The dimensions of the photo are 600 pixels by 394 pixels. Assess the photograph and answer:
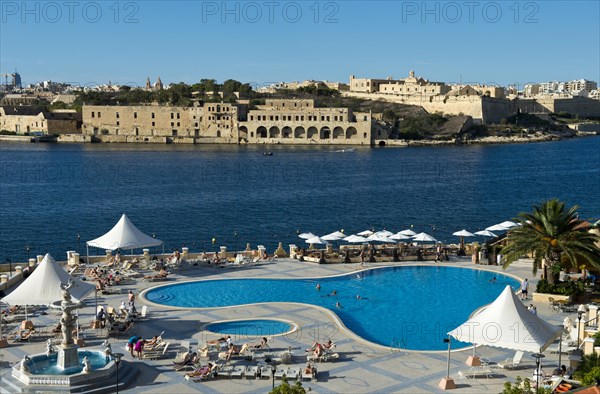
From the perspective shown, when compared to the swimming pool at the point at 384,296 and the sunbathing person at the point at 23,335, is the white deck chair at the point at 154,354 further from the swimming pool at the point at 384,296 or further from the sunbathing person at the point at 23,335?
the swimming pool at the point at 384,296

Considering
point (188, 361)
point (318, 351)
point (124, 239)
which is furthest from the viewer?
point (124, 239)

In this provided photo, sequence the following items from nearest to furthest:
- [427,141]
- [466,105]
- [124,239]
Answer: [124,239]
[427,141]
[466,105]

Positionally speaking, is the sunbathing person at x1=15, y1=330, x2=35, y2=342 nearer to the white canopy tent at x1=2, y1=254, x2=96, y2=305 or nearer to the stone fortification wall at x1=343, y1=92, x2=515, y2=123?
the white canopy tent at x1=2, y1=254, x2=96, y2=305

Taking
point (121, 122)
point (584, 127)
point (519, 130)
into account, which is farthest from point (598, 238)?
point (584, 127)

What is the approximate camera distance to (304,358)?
49.1 feet

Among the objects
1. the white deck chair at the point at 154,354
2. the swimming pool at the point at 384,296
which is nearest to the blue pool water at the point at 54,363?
the white deck chair at the point at 154,354

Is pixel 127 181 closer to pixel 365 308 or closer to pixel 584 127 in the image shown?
pixel 365 308

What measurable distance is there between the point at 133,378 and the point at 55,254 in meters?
22.3

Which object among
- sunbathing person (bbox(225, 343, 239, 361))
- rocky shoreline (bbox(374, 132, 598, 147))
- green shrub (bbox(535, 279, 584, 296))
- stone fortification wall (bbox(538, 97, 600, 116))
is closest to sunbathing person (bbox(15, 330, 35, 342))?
sunbathing person (bbox(225, 343, 239, 361))

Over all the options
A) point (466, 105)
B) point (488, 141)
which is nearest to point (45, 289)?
point (488, 141)

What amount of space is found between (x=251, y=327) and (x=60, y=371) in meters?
5.03

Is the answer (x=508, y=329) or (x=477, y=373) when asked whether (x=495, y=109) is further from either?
(x=477, y=373)

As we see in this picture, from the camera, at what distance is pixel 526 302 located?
1969 centimetres

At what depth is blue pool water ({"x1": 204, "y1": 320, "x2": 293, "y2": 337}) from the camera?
16969 millimetres
